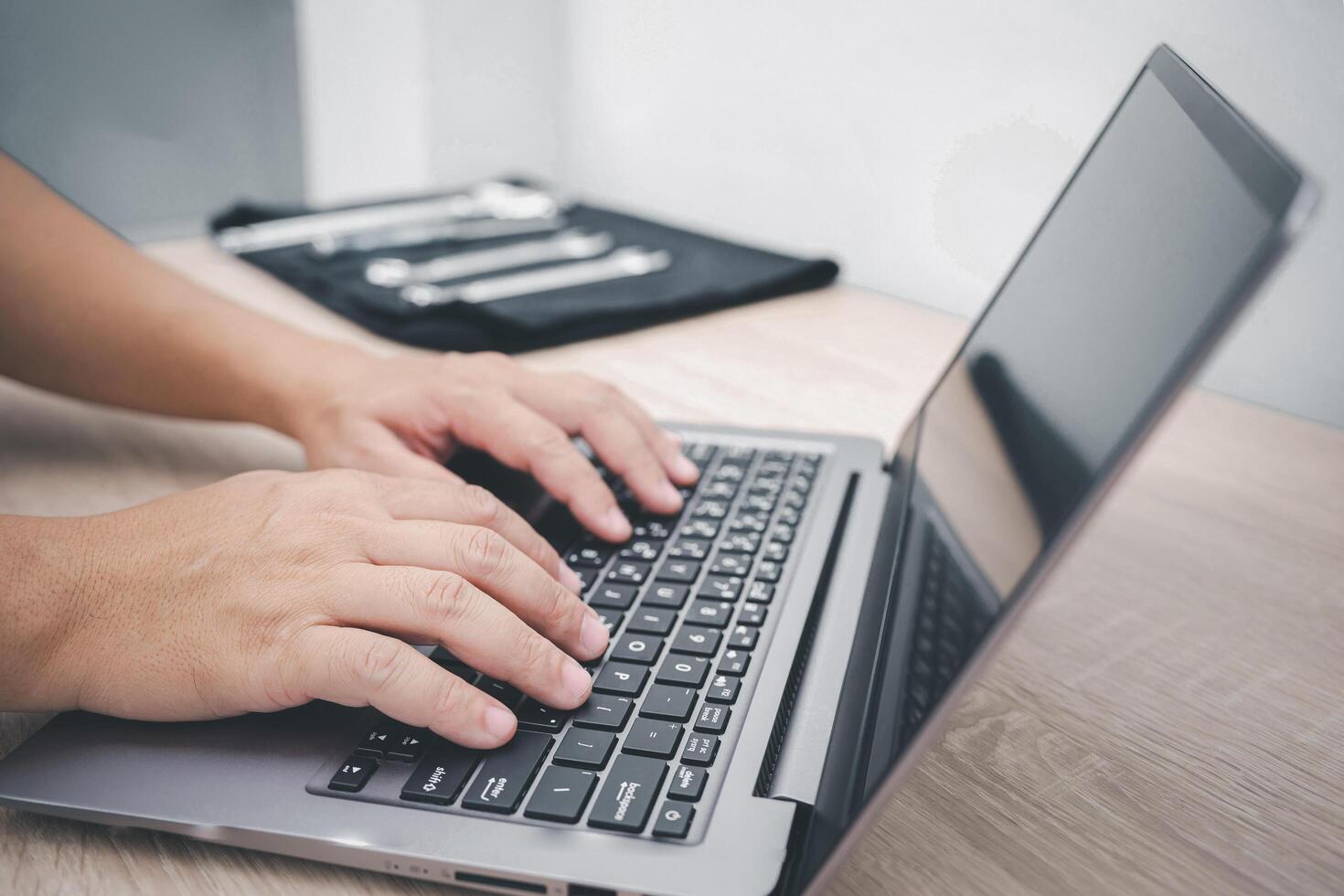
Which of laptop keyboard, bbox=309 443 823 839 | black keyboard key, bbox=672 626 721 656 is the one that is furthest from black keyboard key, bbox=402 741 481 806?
black keyboard key, bbox=672 626 721 656

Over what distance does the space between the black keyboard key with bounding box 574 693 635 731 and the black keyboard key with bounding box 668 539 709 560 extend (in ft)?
0.43

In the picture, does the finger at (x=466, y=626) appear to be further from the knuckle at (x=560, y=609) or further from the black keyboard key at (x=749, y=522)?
the black keyboard key at (x=749, y=522)

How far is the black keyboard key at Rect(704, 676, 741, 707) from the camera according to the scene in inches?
15.5

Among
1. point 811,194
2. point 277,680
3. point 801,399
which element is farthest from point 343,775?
point 811,194

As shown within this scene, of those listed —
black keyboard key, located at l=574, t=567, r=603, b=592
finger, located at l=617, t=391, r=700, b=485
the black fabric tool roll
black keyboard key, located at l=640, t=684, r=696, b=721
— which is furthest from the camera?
the black fabric tool roll

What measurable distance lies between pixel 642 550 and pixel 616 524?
22mm

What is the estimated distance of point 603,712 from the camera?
384 millimetres

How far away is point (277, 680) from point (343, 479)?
116 mm

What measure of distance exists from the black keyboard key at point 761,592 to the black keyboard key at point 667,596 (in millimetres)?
30

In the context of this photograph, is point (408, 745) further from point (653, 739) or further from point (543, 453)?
point (543, 453)

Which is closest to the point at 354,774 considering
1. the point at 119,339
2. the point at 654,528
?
the point at 654,528

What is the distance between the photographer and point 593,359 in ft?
A: 2.78

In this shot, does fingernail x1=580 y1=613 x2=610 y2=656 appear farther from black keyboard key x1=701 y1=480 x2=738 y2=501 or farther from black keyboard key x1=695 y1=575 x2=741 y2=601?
black keyboard key x1=701 y1=480 x2=738 y2=501

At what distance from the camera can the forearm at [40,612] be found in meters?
0.38
